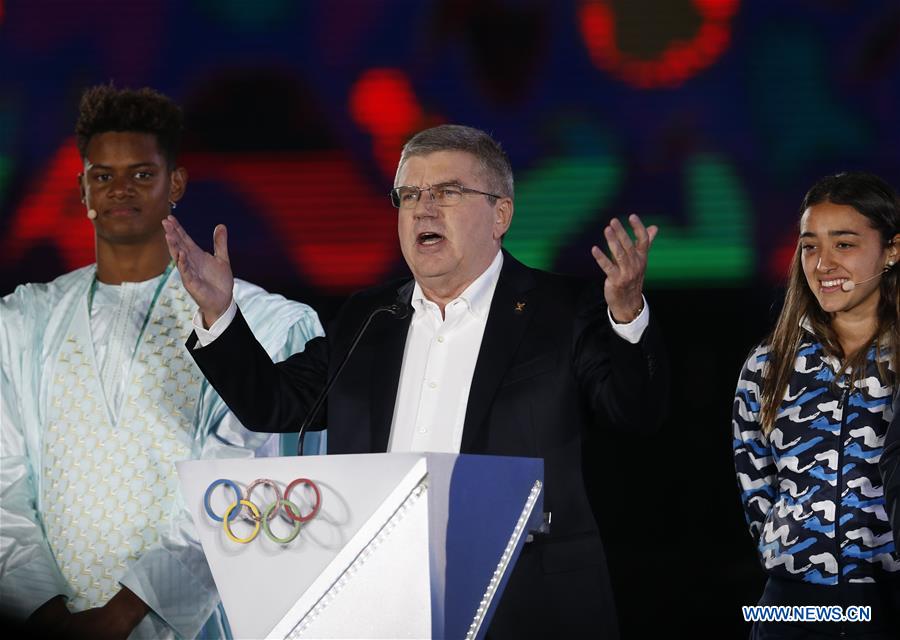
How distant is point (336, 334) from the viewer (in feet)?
10.00

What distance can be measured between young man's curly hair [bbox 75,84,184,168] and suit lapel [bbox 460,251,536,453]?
1.59 metres

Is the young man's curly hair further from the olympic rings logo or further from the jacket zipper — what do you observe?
the jacket zipper

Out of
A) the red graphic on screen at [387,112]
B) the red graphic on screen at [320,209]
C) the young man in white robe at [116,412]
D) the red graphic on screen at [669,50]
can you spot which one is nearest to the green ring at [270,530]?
the young man in white robe at [116,412]

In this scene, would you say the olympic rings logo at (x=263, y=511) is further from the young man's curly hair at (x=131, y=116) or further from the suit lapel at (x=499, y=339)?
the young man's curly hair at (x=131, y=116)

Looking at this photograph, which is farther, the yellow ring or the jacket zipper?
the jacket zipper

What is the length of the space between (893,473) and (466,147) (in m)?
1.38

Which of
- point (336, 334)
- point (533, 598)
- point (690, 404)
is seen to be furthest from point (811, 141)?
point (533, 598)

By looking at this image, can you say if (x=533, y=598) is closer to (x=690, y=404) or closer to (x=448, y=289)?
(x=448, y=289)

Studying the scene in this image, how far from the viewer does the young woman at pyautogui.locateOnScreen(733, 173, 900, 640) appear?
8.67ft

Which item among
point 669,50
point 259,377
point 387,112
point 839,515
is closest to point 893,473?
point 839,515

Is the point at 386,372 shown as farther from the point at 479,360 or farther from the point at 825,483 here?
the point at 825,483

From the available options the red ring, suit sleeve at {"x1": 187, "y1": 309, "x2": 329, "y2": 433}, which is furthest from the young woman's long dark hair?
the red ring

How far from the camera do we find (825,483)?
2.69 m

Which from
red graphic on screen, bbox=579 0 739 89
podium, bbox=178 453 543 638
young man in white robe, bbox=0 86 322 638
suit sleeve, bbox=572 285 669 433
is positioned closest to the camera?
podium, bbox=178 453 543 638
